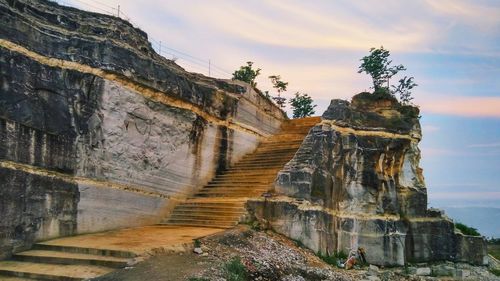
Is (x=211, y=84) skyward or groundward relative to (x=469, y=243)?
skyward

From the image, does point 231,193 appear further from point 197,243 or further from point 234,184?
point 197,243

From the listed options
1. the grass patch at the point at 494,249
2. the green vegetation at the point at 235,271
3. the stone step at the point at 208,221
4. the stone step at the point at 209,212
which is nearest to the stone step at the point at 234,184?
the stone step at the point at 209,212

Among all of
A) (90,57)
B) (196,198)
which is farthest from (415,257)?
(90,57)

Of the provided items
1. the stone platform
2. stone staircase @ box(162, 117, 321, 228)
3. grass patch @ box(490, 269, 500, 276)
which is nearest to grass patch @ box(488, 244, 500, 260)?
grass patch @ box(490, 269, 500, 276)

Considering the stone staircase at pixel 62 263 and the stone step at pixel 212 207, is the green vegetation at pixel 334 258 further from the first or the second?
the stone staircase at pixel 62 263

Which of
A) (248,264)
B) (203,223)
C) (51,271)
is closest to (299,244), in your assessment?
(203,223)

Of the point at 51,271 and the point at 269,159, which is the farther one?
the point at 269,159

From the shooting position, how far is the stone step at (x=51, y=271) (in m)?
8.34

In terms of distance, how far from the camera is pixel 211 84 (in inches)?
686

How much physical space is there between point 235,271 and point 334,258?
557 cm

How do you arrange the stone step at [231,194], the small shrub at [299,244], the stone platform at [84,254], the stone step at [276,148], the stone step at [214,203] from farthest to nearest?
the stone step at [276,148], the stone step at [231,194], the stone step at [214,203], the small shrub at [299,244], the stone platform at [84,254]

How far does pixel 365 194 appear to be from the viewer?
16.1 meters

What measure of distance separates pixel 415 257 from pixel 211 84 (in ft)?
31.9

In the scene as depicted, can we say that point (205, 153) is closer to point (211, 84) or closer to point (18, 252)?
point (211, 84)
